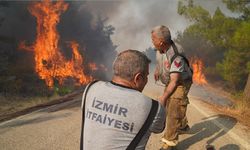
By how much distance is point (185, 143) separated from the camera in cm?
601

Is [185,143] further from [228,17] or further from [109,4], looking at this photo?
[109,4]

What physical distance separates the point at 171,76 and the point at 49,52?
18.5 m

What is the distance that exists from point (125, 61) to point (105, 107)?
0.40 metres

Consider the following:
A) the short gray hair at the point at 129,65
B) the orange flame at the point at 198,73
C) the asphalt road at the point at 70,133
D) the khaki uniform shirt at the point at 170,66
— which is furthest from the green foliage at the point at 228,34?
the short gray hair at the point at 129,65

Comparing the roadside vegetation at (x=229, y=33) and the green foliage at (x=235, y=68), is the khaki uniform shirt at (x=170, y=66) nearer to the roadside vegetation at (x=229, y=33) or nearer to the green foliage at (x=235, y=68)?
the roadside vegetation at (x=229, y=33)

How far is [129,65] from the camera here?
253 centimetres

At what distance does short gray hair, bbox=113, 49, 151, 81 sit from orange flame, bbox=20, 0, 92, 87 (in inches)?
673

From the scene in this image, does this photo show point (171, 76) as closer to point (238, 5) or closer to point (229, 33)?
point (238, 5)

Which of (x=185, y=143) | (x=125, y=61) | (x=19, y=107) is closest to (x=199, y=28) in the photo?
(x=19, y=107)

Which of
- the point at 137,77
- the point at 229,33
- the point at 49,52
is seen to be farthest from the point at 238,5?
the point at 137,77

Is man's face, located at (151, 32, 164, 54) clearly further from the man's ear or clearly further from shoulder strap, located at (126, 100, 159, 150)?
shoulder strap, located at (126, 100, 159, 150)

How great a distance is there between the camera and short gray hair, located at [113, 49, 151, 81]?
253 centimetres

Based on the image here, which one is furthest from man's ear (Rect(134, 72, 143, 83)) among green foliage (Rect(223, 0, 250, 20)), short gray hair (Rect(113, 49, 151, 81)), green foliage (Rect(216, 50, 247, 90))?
green foliage (Rect(216, 50, 247, 90))

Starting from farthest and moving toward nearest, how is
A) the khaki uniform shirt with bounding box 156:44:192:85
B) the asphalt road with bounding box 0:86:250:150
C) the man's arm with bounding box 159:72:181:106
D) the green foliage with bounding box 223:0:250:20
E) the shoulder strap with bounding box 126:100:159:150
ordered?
the green foliage with bounding box 223:0:250:20 → the asphalt road with bounding box 0:86:250:150 → the khaki uniform shirt with bounding box 156:44:192:85 → the man's arm with bounding box 159:72:181:106 → the shoulder strap with bounding box 126:100:159:150
